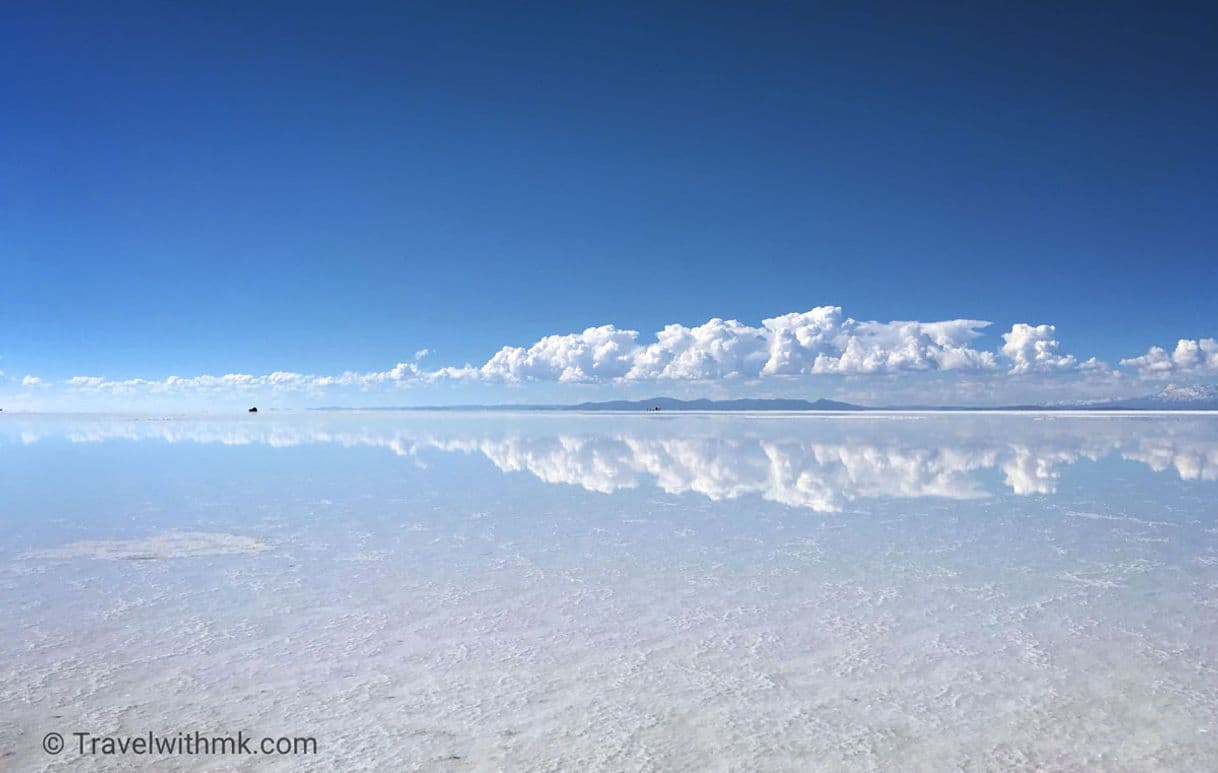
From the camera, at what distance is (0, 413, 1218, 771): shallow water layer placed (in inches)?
182

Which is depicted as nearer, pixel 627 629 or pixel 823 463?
pixel 627 629

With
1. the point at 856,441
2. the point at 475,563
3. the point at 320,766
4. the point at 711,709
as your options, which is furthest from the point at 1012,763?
the point at 856,441

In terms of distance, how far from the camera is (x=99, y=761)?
4410 mm

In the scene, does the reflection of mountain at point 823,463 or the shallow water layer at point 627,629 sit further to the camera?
the reflection of mountain at point 823,463

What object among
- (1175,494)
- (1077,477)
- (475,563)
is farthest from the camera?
(1077,477)

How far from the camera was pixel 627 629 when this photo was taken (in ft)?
22.0

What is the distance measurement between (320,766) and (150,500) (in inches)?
520

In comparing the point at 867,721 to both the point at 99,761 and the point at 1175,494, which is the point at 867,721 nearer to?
the point at 99,761

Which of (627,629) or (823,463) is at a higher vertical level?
(823,463)

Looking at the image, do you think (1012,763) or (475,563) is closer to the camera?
(1012,763)

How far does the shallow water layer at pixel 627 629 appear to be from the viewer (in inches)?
182

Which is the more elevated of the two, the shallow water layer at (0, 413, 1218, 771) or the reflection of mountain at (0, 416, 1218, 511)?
the reflection of mountain at (0, 416, 1218, 511)

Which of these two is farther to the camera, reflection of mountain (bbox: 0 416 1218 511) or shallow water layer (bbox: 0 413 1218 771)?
reflection of mountain (bbox: 0 416 1218 511)

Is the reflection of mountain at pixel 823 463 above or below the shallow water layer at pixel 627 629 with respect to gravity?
above
